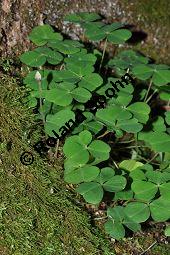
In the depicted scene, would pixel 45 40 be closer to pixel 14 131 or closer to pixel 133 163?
pixel 14 131

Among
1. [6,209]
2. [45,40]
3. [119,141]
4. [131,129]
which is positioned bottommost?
[119,141]

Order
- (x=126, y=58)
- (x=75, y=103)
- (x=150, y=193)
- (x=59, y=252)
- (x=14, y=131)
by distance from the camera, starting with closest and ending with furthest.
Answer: (x=59, y=252)
(x=150, y=193)
(x=14, y=131)
(x=75, y=103)
(x=126, y=58)

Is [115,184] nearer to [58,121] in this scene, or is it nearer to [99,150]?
[99,150]

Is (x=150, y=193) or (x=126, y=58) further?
(x=126, y=58)

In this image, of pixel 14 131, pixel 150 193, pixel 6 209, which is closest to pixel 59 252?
pixel 6 209

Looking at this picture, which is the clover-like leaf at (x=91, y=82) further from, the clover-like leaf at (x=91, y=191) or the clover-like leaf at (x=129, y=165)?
the clover-like leaf at (x=91, y=191)

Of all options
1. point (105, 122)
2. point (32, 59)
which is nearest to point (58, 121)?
point (105, 122)

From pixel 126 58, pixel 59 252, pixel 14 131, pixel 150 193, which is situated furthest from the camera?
pixel 126 58
